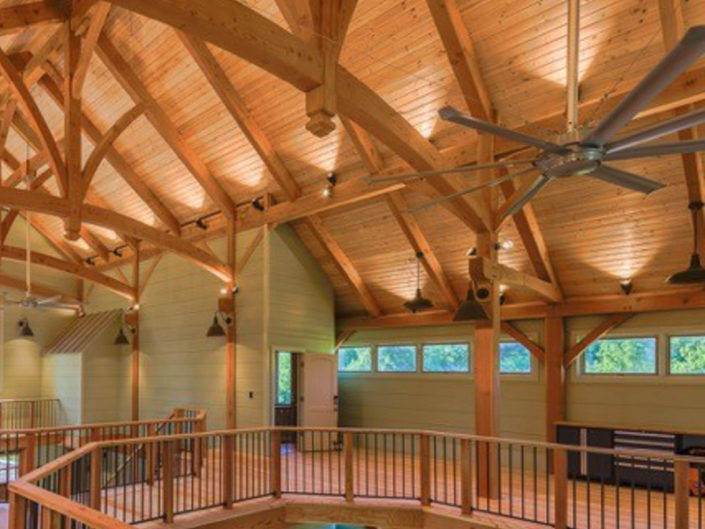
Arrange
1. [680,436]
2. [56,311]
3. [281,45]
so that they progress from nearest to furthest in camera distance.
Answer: [281,45], [680,436], [56,311]

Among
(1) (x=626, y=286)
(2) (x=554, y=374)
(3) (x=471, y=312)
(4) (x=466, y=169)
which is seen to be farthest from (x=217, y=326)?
(4) (x=466, y=169)

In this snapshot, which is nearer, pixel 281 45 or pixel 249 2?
pixel 281 45

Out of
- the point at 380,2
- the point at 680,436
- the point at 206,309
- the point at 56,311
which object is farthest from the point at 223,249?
the point at 680,436

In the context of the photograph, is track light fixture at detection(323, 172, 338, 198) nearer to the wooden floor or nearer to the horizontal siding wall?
the horizontal siding wall

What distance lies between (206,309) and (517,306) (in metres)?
5.76

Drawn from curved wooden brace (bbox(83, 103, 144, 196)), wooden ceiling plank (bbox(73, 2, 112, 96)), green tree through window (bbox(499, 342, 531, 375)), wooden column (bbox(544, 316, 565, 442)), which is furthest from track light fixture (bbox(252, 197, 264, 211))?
wooden column (bbox(544, 316, 565, 442))

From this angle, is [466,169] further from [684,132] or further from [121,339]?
[121,339]

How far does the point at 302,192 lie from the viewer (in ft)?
31.8

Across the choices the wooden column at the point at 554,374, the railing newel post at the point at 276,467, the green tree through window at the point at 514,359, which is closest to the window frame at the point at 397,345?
the green tree through window at the point at 514,359

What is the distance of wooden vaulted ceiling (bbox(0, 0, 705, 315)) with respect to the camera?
6203mm

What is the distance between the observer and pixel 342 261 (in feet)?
34.8

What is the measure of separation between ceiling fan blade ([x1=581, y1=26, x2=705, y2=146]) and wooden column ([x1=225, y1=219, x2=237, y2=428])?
806 cm

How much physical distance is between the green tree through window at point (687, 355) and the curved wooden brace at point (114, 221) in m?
7.15

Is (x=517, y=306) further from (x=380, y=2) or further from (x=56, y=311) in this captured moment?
(x=56, y=311)
